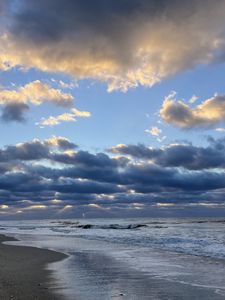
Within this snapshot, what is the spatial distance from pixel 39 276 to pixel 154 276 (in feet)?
15.4

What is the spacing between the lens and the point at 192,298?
1138cm

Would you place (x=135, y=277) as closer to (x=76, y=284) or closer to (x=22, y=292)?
(x=76, y=284)

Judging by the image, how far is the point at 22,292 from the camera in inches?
476

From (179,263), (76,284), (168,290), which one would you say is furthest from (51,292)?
(179,263)

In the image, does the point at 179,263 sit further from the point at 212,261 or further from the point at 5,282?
the point at 5,282

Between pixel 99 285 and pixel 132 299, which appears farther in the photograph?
pixel 99 285

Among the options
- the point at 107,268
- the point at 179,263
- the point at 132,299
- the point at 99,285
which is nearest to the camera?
the point at 132,299

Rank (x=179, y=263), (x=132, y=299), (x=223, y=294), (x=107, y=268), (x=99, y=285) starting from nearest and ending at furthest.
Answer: (x=132, y=299), (x=223, y=294), (x=99, y=285), (x=107, y=268), (x=179, y=263)

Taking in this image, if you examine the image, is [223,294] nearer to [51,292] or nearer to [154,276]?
[154,276]

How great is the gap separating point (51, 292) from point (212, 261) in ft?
39.2

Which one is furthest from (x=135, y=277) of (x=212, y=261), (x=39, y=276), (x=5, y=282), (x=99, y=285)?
(x=212, y=261)

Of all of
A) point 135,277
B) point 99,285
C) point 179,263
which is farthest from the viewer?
point 179,263

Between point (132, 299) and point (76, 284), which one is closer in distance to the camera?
point (132, 299)

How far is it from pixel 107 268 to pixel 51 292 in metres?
6.65
